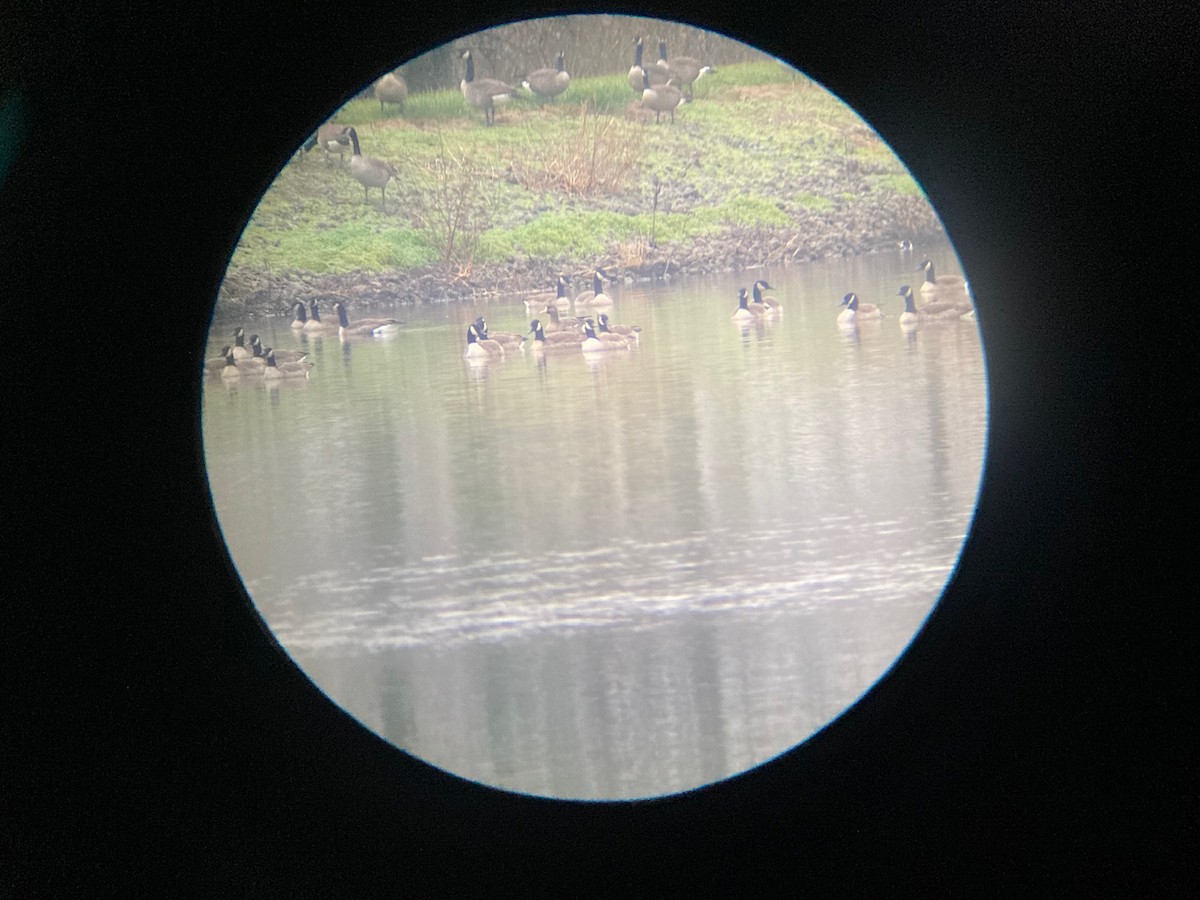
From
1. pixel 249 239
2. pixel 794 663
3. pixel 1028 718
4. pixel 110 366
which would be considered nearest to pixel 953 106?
pixel 1028 718

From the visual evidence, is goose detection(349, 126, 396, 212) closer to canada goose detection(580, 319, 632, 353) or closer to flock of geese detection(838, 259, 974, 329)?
canada goose detection(580, 319, 632, 353)

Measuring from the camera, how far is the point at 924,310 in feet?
5.95

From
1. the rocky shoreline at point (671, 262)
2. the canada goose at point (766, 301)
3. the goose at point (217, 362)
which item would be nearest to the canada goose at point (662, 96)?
the rocky shoreline at point (671, 262)

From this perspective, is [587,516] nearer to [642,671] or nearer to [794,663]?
[642,671]

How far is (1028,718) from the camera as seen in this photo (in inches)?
41.5

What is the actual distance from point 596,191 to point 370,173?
0.36 meters

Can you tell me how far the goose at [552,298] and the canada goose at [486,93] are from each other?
1.09 ft

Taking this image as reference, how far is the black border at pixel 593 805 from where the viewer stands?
1.01 meters

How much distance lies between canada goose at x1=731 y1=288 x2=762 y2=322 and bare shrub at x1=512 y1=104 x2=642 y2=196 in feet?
0.96

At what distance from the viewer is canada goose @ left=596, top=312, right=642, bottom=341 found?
73.0 inches

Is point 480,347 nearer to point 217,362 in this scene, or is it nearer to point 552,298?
point 552,298

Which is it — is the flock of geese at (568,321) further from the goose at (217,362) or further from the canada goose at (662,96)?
the canada goose at (662,96)

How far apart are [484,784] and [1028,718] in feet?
1.84

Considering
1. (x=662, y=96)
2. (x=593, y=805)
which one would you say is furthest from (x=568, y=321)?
(x=593, y=805)
